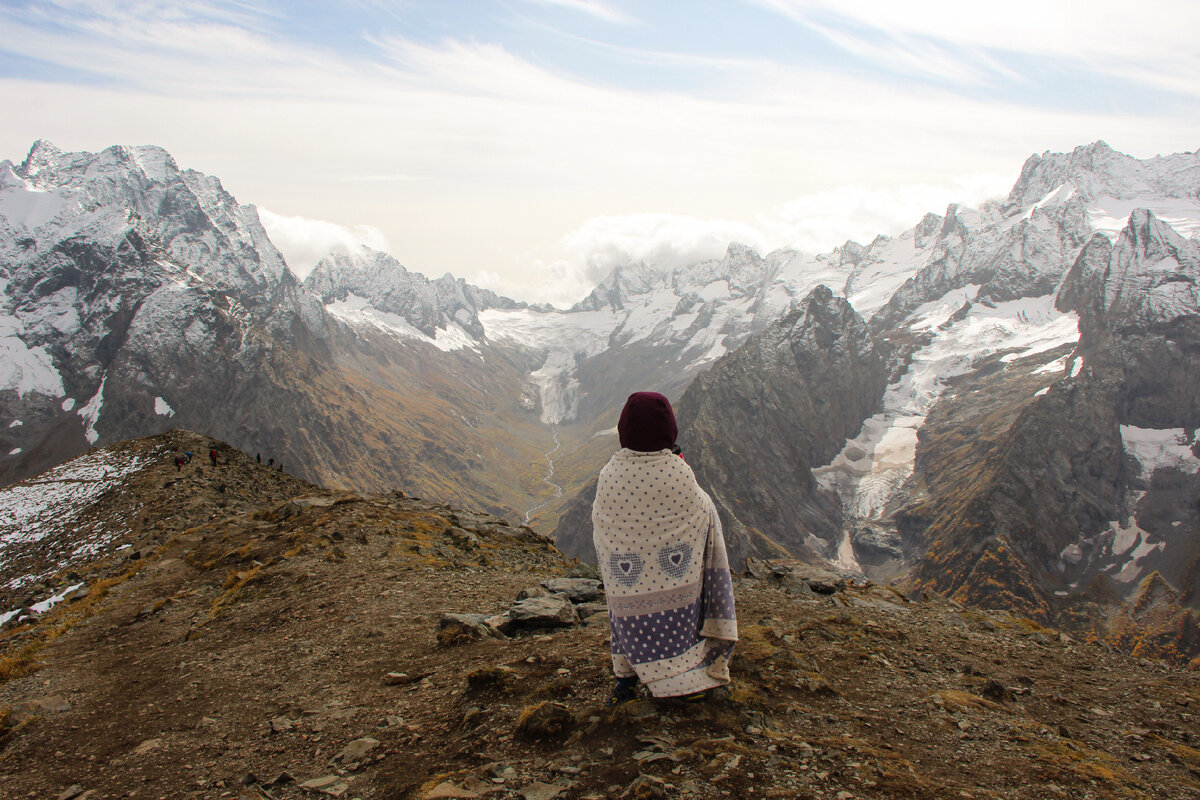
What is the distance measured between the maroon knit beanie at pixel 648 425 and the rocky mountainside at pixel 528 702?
418cm

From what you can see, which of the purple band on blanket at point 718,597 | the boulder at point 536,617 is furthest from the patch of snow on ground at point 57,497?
the purple band on blanket at point 718,597

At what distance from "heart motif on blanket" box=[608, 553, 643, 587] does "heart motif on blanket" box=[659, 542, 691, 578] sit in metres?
0.37

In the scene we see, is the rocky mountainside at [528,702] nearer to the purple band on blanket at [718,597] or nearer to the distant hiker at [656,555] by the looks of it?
Answer: the distant hiker at [656,555]

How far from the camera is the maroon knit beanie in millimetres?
10523

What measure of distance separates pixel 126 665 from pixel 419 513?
18.1 metres

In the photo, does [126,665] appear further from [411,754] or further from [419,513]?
[419,513]

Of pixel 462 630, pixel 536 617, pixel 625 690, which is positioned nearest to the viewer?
pixel 625 690

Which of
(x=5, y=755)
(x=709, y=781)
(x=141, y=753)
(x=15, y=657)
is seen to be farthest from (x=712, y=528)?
(x=15, y=657)

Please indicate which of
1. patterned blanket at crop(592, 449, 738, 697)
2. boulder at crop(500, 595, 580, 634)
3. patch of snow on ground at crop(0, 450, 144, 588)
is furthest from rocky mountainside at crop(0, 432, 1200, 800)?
patch of snow on ground at crop(0, 450, 144, 588)

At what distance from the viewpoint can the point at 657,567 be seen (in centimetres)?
1064

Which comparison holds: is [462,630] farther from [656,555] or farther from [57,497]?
[57,497]

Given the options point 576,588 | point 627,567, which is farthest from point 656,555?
point 576,588

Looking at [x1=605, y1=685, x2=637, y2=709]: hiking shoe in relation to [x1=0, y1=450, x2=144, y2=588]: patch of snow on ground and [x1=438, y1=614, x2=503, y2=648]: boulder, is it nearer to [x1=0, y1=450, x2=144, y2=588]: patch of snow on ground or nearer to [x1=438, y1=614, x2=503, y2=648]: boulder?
[x1=438, y1=614, x2=503, y2=648]: boulder

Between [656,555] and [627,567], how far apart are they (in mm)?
505
